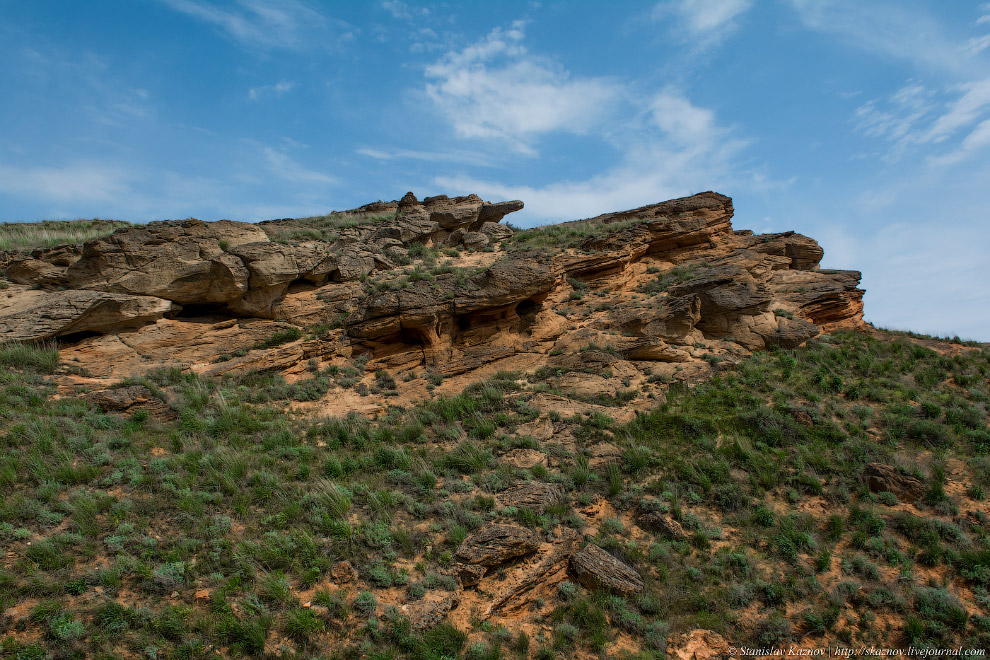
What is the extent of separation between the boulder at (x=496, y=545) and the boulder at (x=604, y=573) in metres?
0.77

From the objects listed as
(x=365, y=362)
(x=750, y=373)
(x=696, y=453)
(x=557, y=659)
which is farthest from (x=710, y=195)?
(x=557, y=659)

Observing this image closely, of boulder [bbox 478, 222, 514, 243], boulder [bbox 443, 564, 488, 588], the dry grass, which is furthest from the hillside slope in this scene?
boulder [bbox 478, 222, 514, 243]

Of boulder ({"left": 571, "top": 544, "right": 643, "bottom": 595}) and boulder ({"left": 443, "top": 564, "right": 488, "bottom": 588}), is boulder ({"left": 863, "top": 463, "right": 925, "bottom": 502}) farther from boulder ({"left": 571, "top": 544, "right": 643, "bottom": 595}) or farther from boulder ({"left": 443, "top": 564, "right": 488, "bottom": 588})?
boulder ({"left": 443, "top": 564, "right": 488, "bottom": 588})

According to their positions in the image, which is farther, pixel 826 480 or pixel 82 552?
pixel 826 480

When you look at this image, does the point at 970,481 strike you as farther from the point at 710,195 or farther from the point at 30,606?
the point at 30,606

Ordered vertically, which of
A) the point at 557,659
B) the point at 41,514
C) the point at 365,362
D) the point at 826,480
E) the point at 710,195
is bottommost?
the point at 557,659

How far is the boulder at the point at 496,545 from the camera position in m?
7.50

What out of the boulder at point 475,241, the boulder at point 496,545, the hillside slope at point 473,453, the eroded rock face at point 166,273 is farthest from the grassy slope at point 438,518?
the boulder at point 475,241

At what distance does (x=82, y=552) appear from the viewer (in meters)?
6.91

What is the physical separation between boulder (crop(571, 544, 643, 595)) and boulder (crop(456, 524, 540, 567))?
0.77m

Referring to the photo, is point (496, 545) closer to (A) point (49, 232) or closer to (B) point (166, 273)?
(B) point (166, 273)

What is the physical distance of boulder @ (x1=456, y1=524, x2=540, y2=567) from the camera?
295 inches

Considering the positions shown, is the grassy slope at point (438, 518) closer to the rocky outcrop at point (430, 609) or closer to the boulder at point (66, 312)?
the rocky outcrop at point (430, 609)

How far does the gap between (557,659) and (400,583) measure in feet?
8.16
